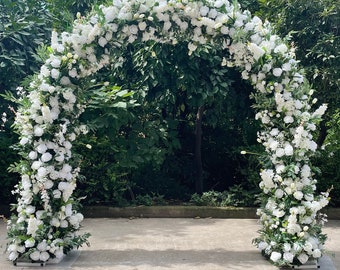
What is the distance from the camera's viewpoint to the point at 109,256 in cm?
520

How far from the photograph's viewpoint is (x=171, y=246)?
569 cm

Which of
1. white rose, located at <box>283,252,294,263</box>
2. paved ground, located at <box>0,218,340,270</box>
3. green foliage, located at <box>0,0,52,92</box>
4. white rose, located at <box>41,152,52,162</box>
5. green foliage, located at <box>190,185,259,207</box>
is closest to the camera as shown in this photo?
white rose, located at <box>283,252,294,263</box>

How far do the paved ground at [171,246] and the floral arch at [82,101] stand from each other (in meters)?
0.26

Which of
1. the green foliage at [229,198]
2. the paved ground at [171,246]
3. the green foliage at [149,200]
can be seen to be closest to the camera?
the paved ground at [171,246]

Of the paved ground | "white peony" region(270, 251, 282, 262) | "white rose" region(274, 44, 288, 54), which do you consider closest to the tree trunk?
the paved ground

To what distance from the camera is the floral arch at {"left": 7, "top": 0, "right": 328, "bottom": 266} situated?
478 centimetres

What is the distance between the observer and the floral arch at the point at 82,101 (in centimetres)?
478

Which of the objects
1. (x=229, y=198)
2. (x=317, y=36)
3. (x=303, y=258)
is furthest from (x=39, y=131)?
(x=317, y=36)

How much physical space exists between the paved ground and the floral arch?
0.26 meters

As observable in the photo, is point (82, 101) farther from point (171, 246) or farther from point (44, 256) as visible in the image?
point (171, 246)

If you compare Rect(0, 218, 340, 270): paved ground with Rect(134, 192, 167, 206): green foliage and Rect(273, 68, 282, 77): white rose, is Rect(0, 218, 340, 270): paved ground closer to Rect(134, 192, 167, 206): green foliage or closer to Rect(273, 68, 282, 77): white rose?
Rect(134, 192, 167, 206): green foliage

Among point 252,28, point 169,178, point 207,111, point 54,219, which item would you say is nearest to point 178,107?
point 207,111

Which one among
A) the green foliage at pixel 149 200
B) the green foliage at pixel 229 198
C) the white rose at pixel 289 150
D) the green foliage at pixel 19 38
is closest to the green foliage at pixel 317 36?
the green foliage at pixel 229 198

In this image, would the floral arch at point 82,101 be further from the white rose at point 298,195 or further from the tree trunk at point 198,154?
the tree trunk at point 198,154
